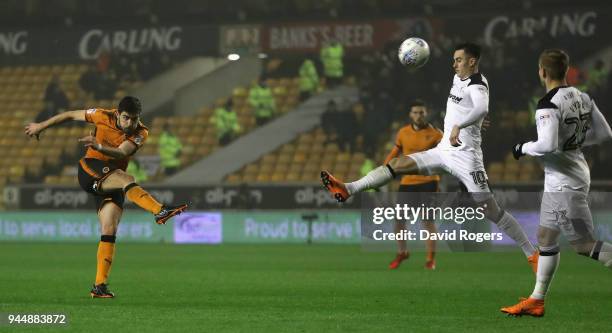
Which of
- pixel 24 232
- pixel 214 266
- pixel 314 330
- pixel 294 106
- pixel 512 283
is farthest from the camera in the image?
pixel 294 106

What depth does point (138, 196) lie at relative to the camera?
31.4 ft

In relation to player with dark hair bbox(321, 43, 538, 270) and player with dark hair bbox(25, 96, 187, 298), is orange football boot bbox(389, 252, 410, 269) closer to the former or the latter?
player with dark hair bbox(321, 43, 538, 270)

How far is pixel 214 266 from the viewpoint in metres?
14.9

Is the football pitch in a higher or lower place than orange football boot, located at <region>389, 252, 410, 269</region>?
lower

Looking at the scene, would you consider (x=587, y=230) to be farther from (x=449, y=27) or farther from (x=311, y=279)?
(x=449, y=27)

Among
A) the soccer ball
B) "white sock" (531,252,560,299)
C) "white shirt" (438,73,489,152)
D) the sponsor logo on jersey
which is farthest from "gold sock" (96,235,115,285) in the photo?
"white sock" (531,252,560,299)

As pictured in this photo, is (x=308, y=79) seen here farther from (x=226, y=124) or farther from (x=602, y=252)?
(x=602, y=252)

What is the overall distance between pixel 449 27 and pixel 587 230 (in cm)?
1890

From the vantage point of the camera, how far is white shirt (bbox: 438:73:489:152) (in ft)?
30.8

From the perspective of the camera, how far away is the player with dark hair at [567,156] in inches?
307

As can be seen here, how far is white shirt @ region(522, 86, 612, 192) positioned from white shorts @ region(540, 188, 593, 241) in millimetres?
55

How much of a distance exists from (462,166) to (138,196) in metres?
2.81

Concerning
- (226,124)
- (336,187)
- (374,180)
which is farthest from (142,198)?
(226,124)

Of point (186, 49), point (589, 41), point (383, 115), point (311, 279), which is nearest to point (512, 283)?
point (311, 279)
